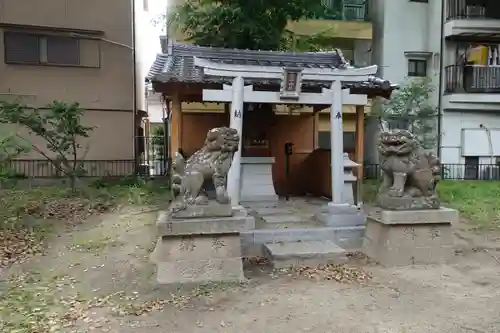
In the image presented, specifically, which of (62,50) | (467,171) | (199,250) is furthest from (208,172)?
(467,171)

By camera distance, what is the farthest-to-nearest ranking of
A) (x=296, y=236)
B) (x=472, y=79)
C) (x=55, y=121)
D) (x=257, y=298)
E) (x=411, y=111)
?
(x=472, y=79) → (x=411, y=111) → (x=55, y=121) → (x=296, y=236) → (x=257, y=298)

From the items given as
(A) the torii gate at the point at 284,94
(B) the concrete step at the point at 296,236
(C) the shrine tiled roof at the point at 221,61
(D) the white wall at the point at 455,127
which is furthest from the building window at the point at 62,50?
(D) the white wall at the point at 455,127

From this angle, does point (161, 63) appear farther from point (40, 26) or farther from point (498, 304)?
point (498, 304)

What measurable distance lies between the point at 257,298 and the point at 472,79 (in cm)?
1609

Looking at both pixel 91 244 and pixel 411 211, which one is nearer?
pixel 411 211

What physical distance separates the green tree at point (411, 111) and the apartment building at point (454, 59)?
61.8 inches

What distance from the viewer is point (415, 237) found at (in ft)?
21.7

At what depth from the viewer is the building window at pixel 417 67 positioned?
1847cm

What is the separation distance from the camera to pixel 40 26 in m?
13.8

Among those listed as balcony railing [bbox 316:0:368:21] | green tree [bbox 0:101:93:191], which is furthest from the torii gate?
balcony railing [bbox 316:0:368:21]

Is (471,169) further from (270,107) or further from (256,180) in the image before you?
(256,180)

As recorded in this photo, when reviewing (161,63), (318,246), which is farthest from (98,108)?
(318,246)

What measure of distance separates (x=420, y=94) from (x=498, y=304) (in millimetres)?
12194

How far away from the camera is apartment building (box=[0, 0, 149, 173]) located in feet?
44.8
